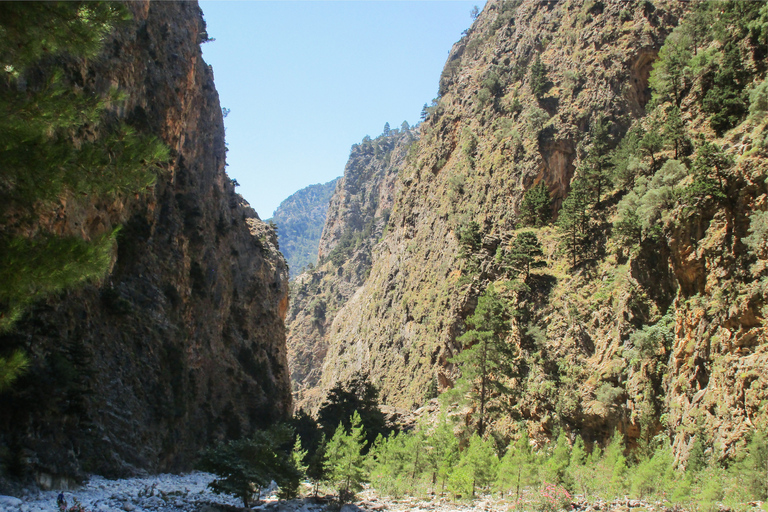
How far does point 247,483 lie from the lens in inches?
751

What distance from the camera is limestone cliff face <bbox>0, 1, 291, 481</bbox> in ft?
63.5

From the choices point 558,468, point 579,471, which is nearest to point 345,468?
point 558,468

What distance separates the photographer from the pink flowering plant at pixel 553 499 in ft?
64.0

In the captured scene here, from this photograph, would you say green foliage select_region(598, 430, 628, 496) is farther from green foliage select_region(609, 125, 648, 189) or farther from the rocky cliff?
green foliage select_region(609, 125, 648, 189)

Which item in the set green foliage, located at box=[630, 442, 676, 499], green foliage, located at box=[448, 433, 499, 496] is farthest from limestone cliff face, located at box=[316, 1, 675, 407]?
green foliage, located at box=[630, 442, 676, 499]

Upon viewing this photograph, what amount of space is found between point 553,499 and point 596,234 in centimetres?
2345

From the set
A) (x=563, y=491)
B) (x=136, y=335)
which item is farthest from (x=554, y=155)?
(x=136, y=335)

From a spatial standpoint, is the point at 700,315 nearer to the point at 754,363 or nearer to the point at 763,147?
the point at 754,363

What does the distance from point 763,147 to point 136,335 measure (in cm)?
3392

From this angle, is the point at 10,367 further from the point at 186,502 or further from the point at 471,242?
the point at 471,242

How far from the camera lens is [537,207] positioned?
43812 millimetres

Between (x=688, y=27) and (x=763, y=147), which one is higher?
(x=688, y=27)

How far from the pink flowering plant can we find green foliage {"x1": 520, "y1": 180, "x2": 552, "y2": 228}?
27688mm

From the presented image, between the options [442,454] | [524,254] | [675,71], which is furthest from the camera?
[524,254]
